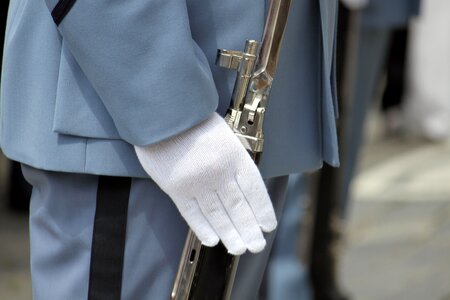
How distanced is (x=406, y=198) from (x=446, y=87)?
175 cm

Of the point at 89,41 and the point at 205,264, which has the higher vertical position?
the point at 89,41

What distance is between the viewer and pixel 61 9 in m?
1.36

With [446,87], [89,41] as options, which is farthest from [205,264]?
[446,87]

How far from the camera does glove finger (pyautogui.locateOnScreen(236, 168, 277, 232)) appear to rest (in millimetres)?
1406

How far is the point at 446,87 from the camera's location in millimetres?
6625

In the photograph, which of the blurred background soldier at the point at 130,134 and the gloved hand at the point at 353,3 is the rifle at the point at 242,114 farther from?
the gloved hand at the point at 353,3

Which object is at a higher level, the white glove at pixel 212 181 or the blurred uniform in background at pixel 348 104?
the white glove at pixel 212 181

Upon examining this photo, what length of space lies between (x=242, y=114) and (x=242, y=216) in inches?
5.8

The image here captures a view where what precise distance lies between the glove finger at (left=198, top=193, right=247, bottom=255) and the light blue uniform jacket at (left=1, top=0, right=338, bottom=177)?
0.11 m

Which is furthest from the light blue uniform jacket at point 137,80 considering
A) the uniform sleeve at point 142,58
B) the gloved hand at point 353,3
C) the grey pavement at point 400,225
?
the grey pavement at point 400,225

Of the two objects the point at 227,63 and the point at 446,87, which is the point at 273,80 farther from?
the point at 446,87

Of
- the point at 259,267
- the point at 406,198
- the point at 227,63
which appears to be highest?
the point at 227,63

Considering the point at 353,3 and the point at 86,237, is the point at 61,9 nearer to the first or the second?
the point at 86,237

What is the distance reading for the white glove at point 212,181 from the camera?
1381 mm
